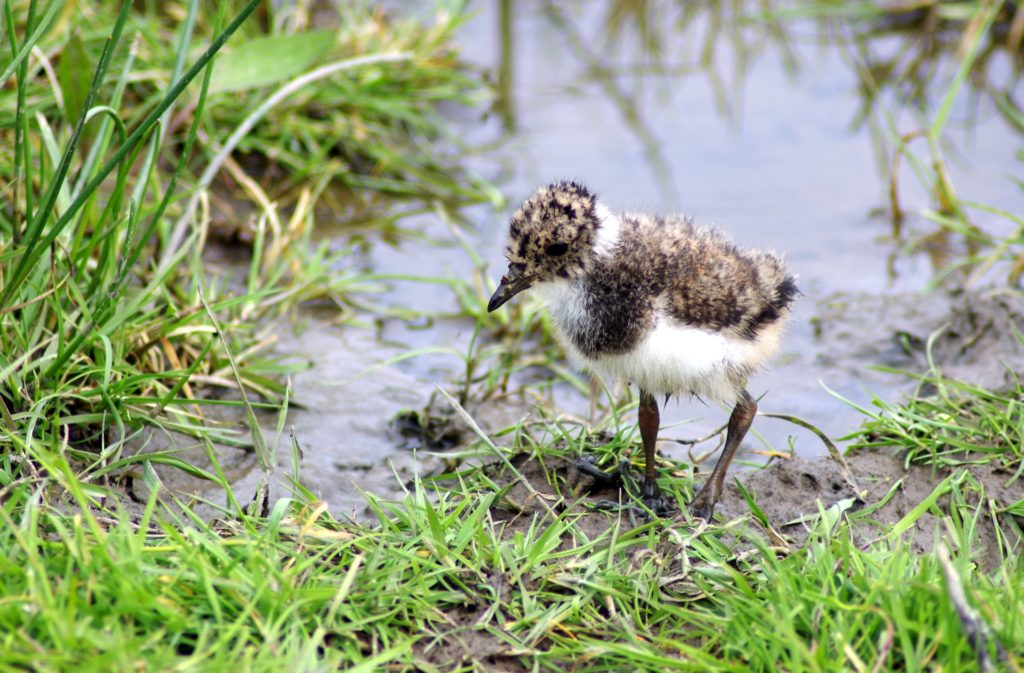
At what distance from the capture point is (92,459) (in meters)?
3.55

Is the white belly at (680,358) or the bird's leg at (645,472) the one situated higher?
the white belly at (680,358)

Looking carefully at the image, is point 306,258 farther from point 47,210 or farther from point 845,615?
point 845,615

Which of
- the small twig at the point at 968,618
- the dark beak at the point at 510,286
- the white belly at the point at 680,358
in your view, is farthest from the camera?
the dark beak at the point at 510,286

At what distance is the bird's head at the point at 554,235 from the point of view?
341cm

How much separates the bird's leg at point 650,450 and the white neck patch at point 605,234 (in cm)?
46

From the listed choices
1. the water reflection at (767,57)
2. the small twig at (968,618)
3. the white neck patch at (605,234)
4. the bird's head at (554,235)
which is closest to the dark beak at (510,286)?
the bird's head at (554,235)

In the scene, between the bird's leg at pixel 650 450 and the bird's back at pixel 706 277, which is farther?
the bird's leg at pixel 650 450

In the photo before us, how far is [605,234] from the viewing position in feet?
11.3

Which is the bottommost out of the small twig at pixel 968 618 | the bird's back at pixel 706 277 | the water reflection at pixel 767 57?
the small twig at pixel 968 618

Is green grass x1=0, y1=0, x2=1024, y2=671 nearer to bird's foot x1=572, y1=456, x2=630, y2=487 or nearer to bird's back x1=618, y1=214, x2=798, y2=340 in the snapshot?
bird's foot x1=572, y1=456, x2=630, y2=487

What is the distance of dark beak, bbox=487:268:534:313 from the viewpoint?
3.55 metres

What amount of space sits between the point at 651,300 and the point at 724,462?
1.88 feet

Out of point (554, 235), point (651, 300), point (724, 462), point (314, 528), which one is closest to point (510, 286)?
point (554, 235)

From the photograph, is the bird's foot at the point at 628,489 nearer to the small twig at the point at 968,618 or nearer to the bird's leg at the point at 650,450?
the bird's leg at the point at 650,450
